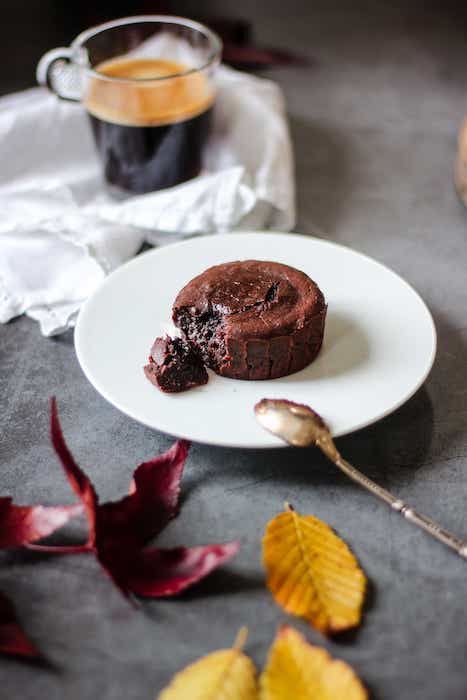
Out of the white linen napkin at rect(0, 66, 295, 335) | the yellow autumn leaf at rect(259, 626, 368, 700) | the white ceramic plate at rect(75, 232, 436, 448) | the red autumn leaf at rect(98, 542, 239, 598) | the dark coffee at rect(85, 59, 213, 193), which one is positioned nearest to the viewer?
the yellow autumn leaf at rect(259, 626, 368, 700)

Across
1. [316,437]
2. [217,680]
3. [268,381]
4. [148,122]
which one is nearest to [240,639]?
[217,680]

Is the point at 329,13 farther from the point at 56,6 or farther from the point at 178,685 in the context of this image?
the point at 178,685

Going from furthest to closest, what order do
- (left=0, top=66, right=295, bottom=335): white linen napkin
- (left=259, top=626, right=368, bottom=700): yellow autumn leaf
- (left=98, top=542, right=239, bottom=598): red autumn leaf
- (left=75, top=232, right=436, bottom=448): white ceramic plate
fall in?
(left=0, top=66, right=295, bottom=335): white linen napkin, (left=75, top=232, right=436, bottom=448): white ceramic plate, (left=98, top=542, right=239, bottom=598): red autumn leaf, (left=259, top=626, right=368, bottom=700): yellow autumn leaf

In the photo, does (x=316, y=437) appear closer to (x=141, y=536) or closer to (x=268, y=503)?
(x=268, y=503)

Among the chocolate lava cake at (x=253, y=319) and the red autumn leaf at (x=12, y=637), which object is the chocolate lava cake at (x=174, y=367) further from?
the red autumn leaf at (x=12, y=637)

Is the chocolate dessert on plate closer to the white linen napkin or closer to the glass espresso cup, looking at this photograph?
the white linen napkin

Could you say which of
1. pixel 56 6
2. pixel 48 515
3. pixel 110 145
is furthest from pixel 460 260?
pixel 56 6

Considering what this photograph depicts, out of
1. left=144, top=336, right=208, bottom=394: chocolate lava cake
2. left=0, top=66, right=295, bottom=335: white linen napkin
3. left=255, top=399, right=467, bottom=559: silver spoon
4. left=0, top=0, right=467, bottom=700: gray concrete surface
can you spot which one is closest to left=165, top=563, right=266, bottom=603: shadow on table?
left=0, top=0, right=467, bottom=700: gray concrete surface
